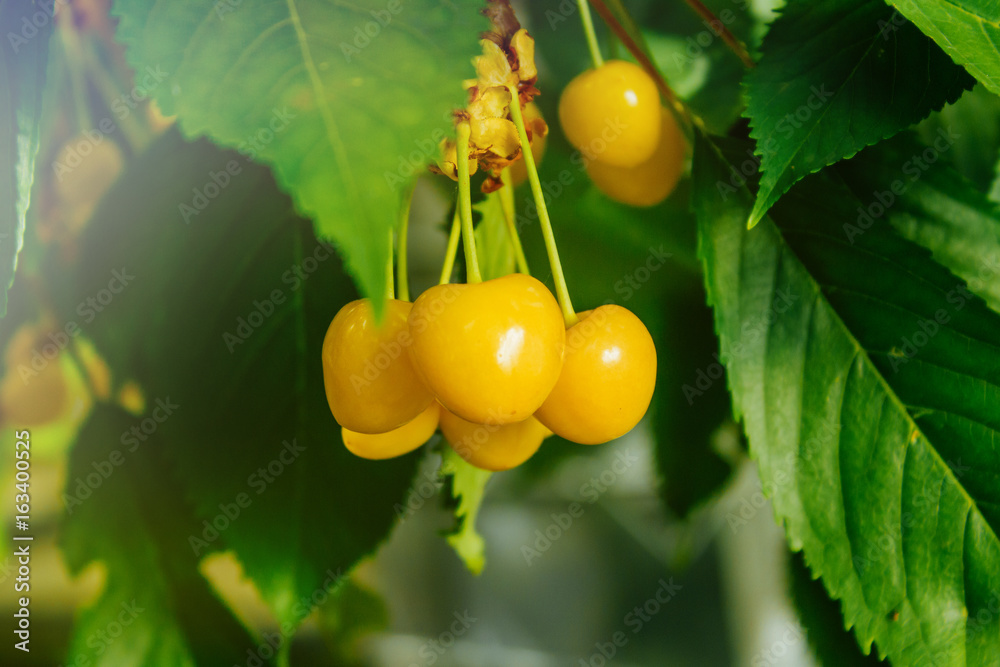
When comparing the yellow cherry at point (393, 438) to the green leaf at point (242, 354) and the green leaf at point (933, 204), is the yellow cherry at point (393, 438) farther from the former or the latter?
the green leaf at point (933, 204)

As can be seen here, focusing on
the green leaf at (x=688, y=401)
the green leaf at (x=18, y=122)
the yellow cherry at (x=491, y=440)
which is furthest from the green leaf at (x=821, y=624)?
the green leaf at (x=18, y=122)

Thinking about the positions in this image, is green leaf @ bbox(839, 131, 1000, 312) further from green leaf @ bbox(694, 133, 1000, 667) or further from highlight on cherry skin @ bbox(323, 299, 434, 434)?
highlight on cherry skin @ bbox(323, 299, 434, 434)

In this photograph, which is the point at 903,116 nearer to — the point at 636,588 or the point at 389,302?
the point at 389,302

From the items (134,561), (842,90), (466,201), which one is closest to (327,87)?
(466,201)

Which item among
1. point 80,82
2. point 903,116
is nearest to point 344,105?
point 903,116

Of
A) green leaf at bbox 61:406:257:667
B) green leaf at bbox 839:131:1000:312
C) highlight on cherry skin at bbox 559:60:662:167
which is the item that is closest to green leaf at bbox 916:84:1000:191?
green leaf at bbox 839:131:1000:312

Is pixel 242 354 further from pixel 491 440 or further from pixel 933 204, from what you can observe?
pixel 933 204
